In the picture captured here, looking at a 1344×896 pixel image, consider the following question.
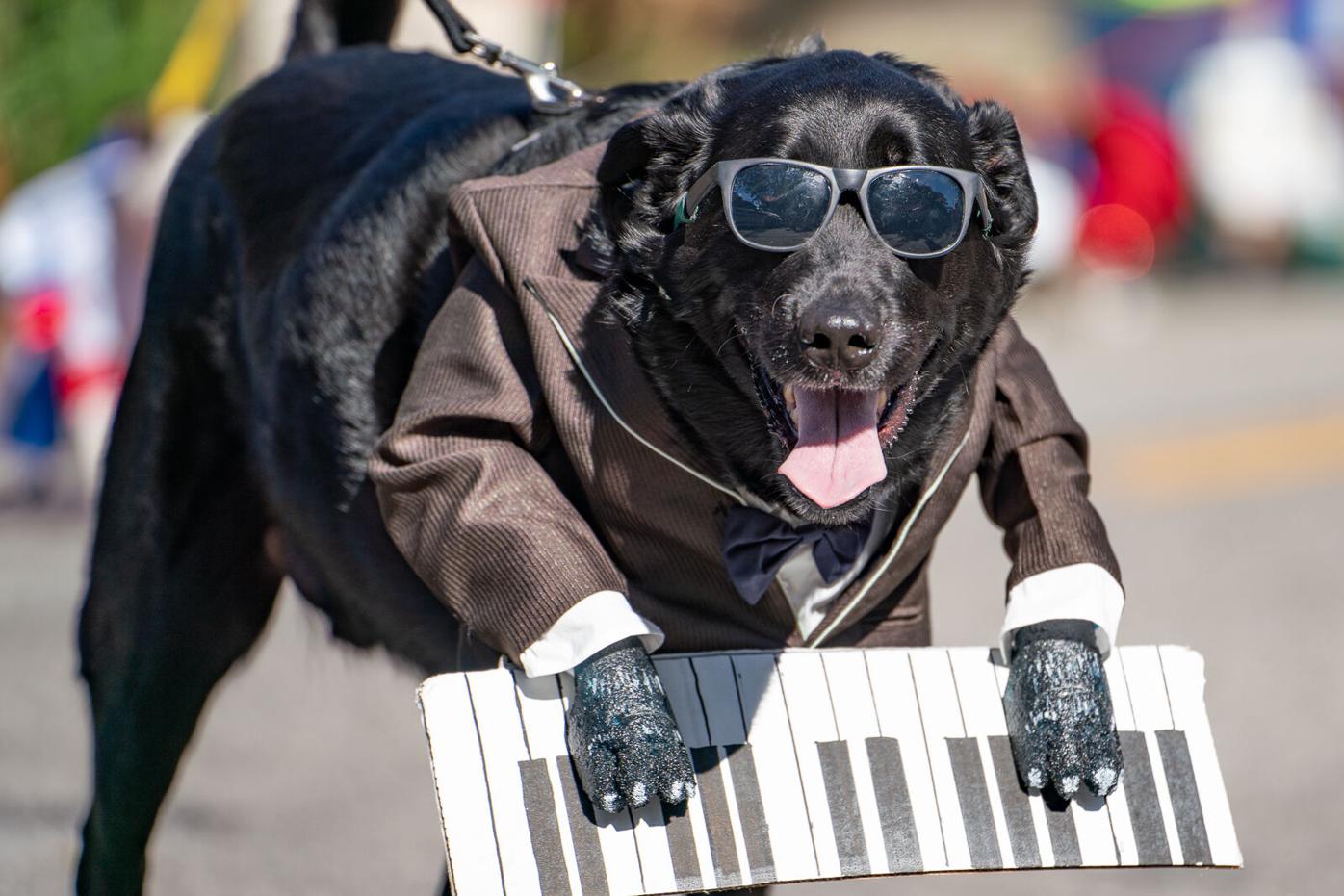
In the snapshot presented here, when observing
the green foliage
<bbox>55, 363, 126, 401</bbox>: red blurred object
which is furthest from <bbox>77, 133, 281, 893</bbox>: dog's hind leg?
the green foliage

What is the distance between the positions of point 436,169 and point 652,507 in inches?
30.1

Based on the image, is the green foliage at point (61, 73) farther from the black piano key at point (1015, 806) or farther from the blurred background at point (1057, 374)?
the black piano key at point (1015, 806)

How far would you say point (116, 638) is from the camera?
315 centimetres

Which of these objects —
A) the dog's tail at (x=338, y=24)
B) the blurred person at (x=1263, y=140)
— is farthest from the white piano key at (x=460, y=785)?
the blurred person at (x=1263, y=140)

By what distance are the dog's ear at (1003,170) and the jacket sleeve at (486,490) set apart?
64 centimetres

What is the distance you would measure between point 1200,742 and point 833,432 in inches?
26.6

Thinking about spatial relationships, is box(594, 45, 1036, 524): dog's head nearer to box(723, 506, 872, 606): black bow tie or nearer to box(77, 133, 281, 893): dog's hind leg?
box(723, 506, 872, 606): black bow tie

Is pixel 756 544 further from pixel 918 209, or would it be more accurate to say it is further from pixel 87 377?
pixel 87 377

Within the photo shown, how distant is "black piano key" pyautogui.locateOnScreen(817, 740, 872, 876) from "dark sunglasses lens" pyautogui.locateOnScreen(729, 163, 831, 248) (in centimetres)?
66

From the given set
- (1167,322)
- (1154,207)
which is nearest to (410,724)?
(1167,322)

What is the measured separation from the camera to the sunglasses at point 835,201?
2.20m

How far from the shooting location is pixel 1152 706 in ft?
7.87

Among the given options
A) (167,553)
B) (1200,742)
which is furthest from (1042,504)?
(167,553)

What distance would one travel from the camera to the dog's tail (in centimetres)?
366
